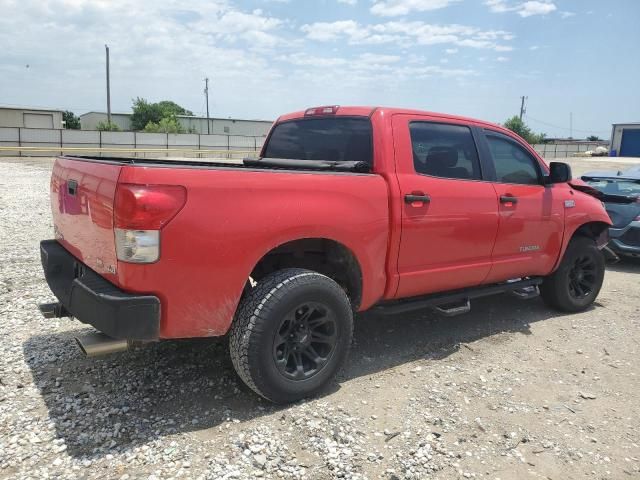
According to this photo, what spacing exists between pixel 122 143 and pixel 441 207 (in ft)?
119

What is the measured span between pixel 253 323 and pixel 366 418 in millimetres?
961

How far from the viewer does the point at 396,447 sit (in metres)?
3.07

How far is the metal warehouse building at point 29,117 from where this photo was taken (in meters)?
45.4

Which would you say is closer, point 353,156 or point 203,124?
point 353,156

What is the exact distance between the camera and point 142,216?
2727 millimetres

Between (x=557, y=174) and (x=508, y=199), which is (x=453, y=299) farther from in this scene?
(x=557, y=174)

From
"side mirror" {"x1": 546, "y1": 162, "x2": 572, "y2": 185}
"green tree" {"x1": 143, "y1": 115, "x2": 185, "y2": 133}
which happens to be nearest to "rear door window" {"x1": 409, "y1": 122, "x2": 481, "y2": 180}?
"side mirror" {"x1": 546, "y1": 162, "x2": 572, "y2": 185}

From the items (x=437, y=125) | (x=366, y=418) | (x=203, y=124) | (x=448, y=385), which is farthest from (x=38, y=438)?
(x=203, y=124)

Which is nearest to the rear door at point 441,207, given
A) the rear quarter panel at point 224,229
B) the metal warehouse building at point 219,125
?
the rear quarter panel at point 224,229

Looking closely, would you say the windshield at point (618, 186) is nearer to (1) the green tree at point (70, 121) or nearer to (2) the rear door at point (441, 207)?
(2) the rear door at point (441, 207)

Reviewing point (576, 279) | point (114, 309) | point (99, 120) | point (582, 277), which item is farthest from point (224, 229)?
point (99, 120)

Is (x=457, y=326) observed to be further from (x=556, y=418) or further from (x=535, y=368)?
(x=556, y=418)

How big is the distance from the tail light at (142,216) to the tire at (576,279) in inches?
168

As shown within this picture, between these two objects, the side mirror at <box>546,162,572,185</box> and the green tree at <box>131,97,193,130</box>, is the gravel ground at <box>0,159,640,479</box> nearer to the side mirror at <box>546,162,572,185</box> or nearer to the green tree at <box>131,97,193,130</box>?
the side mirror at <box>546,162,572,185</box>
